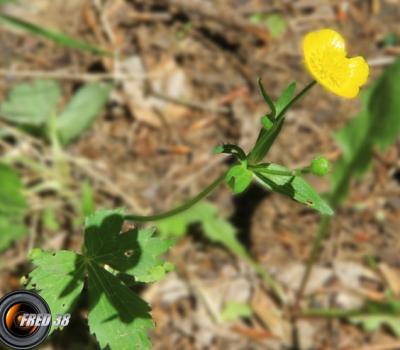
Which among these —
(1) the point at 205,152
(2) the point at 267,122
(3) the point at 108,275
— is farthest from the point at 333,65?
(1) the point at 205,152

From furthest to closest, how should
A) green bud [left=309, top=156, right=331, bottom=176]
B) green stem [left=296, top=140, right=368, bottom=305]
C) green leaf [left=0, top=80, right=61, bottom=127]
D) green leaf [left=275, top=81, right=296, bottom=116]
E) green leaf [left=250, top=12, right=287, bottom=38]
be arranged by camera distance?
green leaf [left=250, top=12, right=287, bottom=38] < green leaf [left=0, top=80, right=61, bottom=127] < green stem [left=296, top=140, right=368, bottom=305] < green leaf [left=275, top=81, right=296, bottom=116] < green bud [left=309, top=156, right=331, bottom=176]

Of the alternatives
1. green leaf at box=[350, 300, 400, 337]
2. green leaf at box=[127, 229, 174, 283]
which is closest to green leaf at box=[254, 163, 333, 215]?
green leaf at box=[127, 229, 174, 283]

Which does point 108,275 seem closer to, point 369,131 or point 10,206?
point 10,206

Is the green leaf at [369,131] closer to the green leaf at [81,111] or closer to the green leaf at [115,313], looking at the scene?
the green leaf at [81,111]

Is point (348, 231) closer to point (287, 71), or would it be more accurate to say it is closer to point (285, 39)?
point (287, 71)

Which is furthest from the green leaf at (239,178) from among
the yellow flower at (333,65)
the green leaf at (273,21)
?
the green leaf at (273,21)

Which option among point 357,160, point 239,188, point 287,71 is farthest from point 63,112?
point 239,188

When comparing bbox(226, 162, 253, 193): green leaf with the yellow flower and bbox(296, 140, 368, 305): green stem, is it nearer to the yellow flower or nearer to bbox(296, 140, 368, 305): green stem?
the yellow flower

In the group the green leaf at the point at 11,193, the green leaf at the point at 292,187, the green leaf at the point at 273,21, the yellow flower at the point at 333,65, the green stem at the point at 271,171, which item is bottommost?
the green leaf at the point at 11,193
